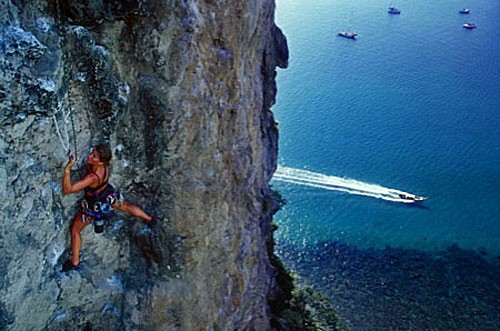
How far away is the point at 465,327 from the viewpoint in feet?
69.0

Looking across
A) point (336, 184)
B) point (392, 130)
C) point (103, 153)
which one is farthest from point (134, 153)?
point (392, 130)

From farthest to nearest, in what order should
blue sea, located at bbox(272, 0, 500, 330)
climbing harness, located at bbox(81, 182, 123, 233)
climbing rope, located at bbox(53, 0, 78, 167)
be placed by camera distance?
blue sea, located at bbox(272, 0, 500, 330), climbing harness, located at bbox(81, 182, 123, 233), climbing rope, located at bbox(53, 0, 78, 167)

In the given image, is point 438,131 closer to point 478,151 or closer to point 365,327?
point 478,151

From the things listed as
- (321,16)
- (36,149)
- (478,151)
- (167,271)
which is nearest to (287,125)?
(478,151)

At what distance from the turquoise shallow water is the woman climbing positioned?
1837 centimetres

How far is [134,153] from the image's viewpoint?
26.6ft

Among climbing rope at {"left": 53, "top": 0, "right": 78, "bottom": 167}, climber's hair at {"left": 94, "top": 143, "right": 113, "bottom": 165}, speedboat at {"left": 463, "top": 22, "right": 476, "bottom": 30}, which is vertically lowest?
speedboat at {"left": 463, "top": 22, "right": 476, "bottom": 30}

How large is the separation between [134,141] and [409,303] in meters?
16.9

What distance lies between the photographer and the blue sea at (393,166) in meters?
22.8

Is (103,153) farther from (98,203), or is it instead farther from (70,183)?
(98,203)

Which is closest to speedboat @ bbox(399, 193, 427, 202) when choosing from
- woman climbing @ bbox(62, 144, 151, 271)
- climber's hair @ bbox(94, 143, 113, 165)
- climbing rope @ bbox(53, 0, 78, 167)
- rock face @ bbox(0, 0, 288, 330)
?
rock face @ bbox(0, 0, 288, 330)

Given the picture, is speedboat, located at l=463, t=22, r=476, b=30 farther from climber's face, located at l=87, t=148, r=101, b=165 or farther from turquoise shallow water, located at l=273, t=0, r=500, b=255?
climber's face, located at l=87, t=148, r=101, b=165

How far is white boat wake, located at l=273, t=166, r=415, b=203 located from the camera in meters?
28.0

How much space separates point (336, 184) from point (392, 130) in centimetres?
570
